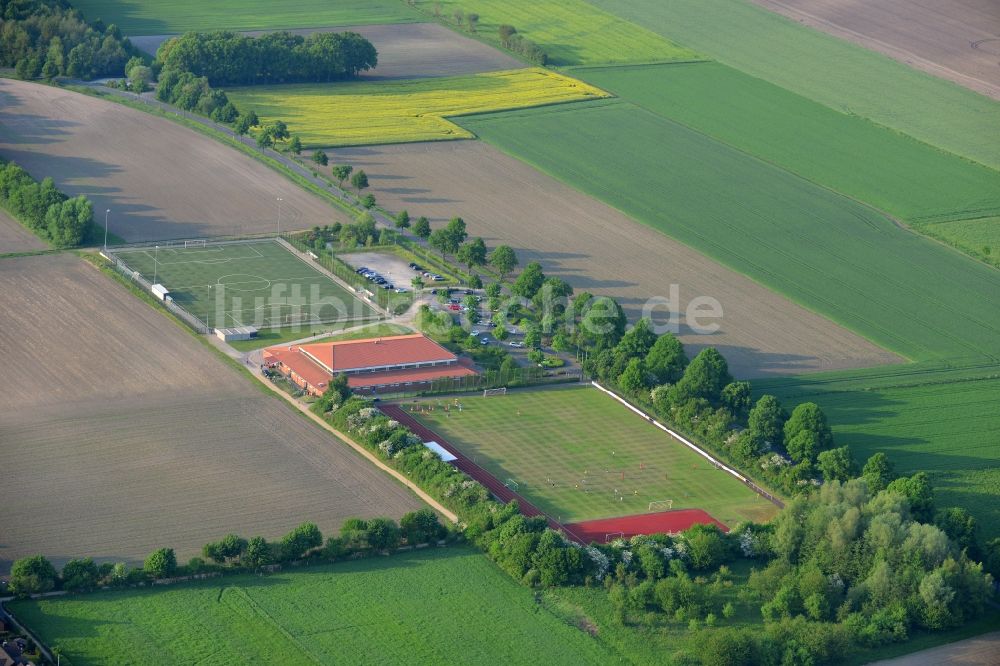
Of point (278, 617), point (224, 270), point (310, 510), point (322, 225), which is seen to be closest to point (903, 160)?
point (322, 225)

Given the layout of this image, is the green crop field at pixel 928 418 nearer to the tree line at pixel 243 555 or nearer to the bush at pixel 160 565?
the tree line at pixel 243 555

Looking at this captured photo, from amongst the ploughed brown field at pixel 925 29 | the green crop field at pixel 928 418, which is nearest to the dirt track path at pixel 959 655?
the green crop field at pixel 928 418

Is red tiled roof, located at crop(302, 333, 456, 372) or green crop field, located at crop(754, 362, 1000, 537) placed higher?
green crop field, located at crop(754, 362, 1000, 537)

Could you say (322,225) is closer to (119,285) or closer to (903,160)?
(119,285)

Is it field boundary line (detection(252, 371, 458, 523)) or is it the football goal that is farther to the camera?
the football goal

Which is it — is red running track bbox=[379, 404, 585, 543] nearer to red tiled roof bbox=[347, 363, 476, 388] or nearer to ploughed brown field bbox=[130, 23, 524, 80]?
red tiled roof bbox=[347, 363, 476, 388]

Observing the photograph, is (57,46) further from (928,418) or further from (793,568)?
(793,568)

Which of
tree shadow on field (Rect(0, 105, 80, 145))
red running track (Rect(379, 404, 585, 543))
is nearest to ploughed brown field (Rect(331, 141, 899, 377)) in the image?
red running track (Rect(379, 404, 585, 543))
